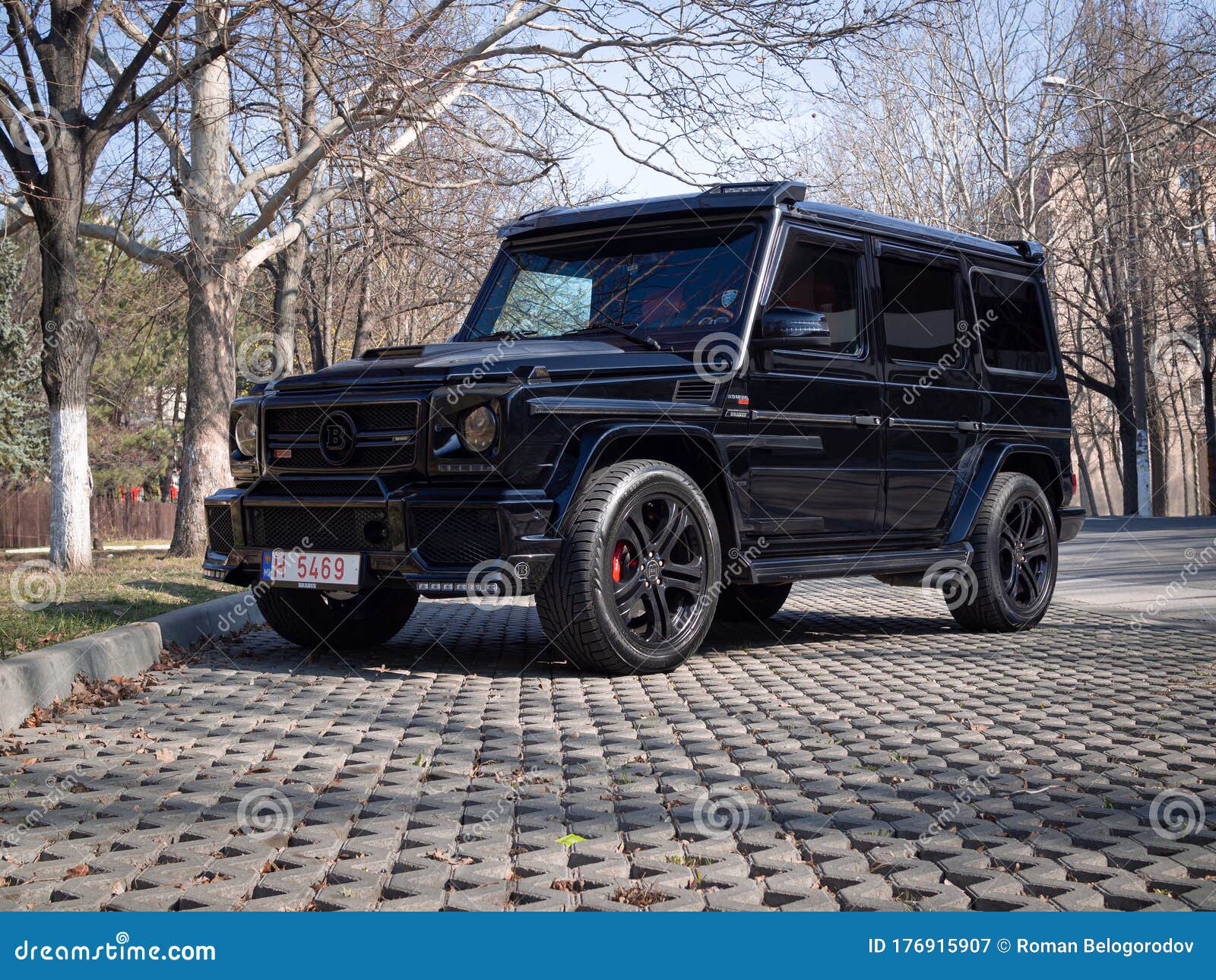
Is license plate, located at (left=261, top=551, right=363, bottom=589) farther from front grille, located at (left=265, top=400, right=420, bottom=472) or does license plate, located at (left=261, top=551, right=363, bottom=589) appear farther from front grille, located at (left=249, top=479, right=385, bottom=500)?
front grille, located at (left=265, top=400, right=420, bottom=472)

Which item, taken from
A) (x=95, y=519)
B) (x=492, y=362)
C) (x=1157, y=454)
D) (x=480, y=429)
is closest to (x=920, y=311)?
(x=492, y=362)

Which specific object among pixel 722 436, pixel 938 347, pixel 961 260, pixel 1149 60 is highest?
pixel 1149 60

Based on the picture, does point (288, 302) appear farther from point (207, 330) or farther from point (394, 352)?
point (394, 352)

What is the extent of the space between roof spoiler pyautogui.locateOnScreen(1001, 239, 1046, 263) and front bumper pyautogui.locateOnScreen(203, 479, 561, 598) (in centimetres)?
504

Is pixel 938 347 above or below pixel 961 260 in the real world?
below

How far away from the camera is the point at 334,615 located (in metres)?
7.87

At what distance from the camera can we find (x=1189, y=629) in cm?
898

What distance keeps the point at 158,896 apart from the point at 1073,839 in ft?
7.85

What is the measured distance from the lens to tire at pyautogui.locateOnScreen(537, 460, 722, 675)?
6.19m

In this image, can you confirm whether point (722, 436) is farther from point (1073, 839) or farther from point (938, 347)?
point (1073, 839)

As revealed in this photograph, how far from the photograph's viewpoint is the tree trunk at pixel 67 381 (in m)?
11.9

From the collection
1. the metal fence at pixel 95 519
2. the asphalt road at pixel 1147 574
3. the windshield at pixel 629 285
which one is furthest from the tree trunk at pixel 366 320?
the metal fence at pixel 95 519

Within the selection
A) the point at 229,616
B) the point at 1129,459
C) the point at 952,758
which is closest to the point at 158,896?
the point at 952,758

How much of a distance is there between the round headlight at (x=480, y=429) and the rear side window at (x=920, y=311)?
2920 mm
